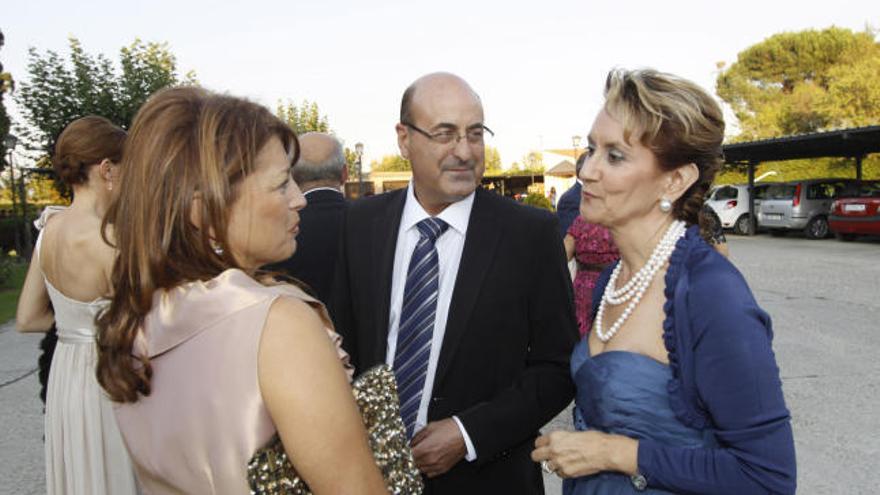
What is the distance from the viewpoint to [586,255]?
493 cm

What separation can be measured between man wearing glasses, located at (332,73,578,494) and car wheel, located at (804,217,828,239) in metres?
20.2

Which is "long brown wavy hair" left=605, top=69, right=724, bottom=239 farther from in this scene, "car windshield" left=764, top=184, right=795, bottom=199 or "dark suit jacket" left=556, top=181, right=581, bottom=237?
"car windshield" left=764, top=184, right=795, bottom=199

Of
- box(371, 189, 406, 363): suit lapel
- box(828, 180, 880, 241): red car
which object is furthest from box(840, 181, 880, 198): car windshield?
box(371, 189, 406, 363): suit lapel

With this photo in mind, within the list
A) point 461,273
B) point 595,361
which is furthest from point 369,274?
point 595,361

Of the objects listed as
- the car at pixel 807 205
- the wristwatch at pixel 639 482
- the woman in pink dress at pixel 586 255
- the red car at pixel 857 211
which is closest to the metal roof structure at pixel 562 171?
the car at pixel 807 205

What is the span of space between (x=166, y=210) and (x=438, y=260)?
126cm

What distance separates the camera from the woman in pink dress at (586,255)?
4.77m

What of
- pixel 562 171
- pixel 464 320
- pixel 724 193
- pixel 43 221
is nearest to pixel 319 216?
pixel 43 221

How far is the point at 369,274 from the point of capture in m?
2.52

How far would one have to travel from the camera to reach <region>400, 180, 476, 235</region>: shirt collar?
2.52m

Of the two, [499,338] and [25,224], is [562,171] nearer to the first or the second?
[25,224]

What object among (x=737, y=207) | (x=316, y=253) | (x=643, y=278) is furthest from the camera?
(x=737, y=207)

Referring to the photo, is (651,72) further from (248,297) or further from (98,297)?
(98,297)

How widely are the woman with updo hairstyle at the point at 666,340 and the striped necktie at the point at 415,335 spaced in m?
0.56
